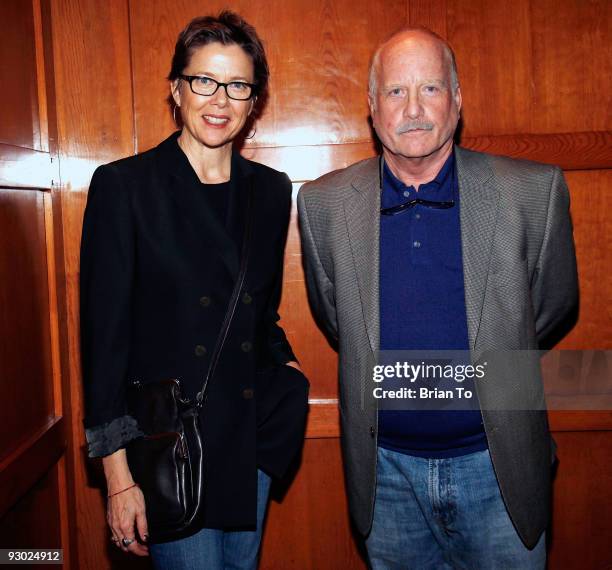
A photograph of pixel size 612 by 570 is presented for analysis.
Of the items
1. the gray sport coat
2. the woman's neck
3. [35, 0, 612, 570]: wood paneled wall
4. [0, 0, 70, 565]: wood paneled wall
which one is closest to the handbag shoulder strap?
the woman's neck

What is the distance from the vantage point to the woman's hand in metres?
1.53

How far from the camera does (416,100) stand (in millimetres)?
1762

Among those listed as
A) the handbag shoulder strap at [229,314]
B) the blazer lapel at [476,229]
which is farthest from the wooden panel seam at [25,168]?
the blazer lapel at [476,229]

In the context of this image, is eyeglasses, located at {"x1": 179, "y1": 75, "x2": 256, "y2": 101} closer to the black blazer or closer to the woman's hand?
the black blazer

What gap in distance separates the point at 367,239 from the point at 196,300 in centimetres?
49

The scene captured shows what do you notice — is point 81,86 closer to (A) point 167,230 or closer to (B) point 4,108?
(B) point 4,108

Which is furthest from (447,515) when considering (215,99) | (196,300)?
(215,99)

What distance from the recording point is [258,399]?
1755 millimetres

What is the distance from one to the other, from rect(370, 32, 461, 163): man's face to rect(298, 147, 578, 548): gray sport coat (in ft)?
0.39

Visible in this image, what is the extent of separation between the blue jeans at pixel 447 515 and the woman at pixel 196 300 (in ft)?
1.01

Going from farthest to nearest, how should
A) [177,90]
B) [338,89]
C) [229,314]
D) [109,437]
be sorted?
[338,89] → [177,90] → [229,314] → [109,437]

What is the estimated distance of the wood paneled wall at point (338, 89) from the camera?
233 centimetres

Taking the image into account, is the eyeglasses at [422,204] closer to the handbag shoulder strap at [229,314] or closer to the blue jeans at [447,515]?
the handbag shoulder strap at [229,314]

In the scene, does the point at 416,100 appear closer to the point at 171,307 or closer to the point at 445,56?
the point at 445,56
